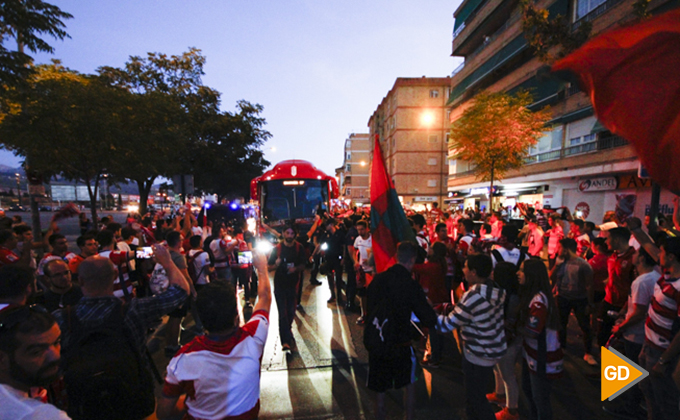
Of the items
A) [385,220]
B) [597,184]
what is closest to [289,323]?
[385,220]

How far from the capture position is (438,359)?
468 centimetres

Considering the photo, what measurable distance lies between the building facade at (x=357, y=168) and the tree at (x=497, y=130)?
47434 millimetres

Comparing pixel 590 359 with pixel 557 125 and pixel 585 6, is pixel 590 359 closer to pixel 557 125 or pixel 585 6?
pixel 557 125

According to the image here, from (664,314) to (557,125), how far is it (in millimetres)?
22090

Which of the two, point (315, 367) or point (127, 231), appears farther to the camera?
point (127, 231)

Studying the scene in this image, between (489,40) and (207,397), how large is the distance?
3269 cm

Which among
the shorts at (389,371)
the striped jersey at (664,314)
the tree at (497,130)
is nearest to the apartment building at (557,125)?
the tree at (497,130)

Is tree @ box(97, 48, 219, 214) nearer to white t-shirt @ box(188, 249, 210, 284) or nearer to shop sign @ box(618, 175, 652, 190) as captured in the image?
white t-shirt @ box(188, 249, 210, 284)

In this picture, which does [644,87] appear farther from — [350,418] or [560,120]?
[560,120]

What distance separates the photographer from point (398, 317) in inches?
119

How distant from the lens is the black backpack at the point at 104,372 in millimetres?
1817

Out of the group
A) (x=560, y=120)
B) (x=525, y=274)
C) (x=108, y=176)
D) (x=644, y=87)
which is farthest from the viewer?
(x=560, y=120)

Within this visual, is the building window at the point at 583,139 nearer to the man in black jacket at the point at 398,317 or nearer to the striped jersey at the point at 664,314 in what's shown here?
the striped jersey at the point at 664,314

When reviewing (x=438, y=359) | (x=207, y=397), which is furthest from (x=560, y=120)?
(x=207, y=397)
